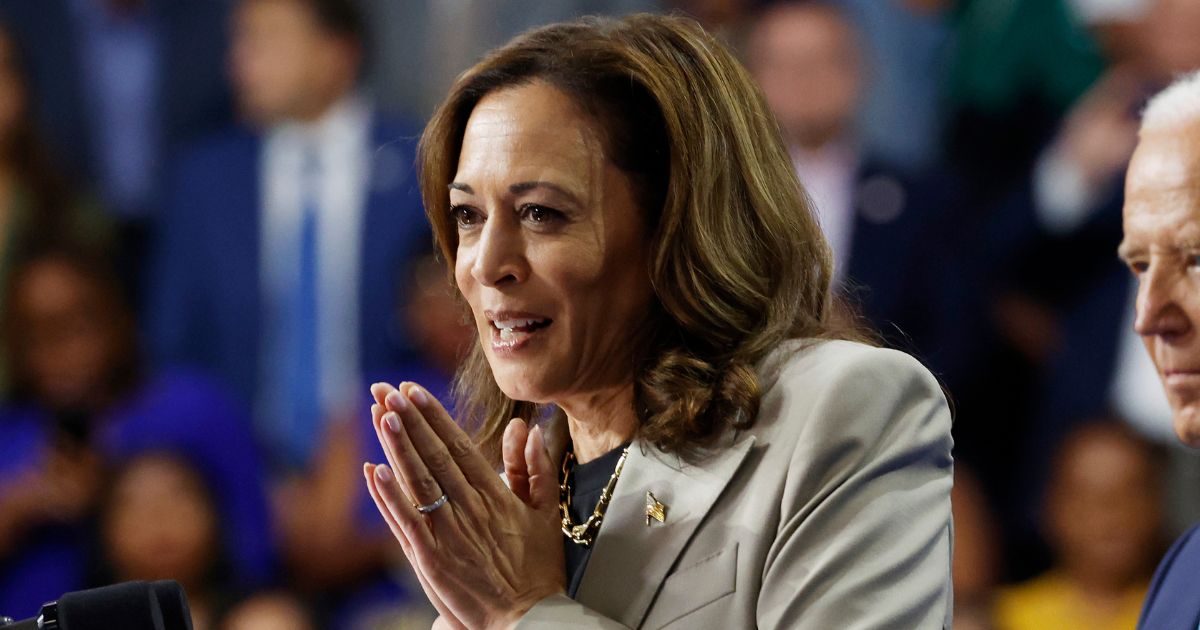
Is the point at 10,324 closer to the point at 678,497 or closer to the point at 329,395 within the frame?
the point at 329,395

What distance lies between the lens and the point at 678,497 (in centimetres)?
195

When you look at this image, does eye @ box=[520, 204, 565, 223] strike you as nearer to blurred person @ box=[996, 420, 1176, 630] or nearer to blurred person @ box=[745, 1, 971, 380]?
blurred person @ box=[745, 1, 971, 380]

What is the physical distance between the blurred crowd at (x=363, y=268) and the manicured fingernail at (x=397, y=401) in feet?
9.10

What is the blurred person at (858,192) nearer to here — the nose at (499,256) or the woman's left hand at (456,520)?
the nose at (499,256)

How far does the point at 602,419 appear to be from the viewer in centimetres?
221

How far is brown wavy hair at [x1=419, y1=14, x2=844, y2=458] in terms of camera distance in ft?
6.70

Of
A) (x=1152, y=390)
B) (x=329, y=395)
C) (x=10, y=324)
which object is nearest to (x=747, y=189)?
(x=1152, y=390)

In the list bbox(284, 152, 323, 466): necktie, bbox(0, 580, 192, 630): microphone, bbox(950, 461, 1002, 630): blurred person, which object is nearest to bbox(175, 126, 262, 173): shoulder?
bbox(284, 152, 323, 466): necktie

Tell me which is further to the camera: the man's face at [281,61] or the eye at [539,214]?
the man's face at [281,61]

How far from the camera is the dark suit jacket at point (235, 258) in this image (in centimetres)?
526

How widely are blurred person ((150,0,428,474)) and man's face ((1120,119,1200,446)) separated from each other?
3.31 metres

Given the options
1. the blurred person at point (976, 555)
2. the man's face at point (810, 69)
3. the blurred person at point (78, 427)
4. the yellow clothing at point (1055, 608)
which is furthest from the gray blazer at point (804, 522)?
the blurred person at point (78, 427)

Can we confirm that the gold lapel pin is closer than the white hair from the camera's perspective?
Yes

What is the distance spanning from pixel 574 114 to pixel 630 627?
72 centimetres
